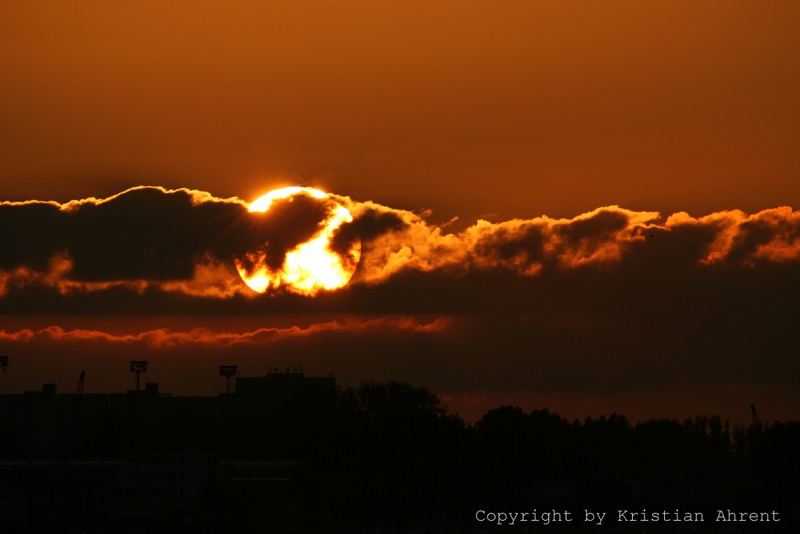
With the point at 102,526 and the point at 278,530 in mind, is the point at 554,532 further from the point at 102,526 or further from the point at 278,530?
the point at 102,526

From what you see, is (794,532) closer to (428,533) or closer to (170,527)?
(428,533)

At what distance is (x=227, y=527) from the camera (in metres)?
194

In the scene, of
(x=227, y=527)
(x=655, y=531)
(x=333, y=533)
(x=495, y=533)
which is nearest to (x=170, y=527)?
(x=227, y=527)

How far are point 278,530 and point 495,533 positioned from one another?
23.9 meters

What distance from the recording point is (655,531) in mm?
197750

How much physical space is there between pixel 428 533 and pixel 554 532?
1385 cm

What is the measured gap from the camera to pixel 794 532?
194000 millimetres

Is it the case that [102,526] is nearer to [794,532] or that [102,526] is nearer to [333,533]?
[333,533]

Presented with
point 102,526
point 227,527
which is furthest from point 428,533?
point 102,526

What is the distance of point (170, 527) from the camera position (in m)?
194

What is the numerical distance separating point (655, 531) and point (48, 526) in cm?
6647

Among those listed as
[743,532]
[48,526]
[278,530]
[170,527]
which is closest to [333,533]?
[278,530]

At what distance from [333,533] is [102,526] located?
82.8 feet

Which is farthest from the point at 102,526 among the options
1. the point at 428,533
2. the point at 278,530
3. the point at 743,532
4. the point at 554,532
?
the point at 743,532
